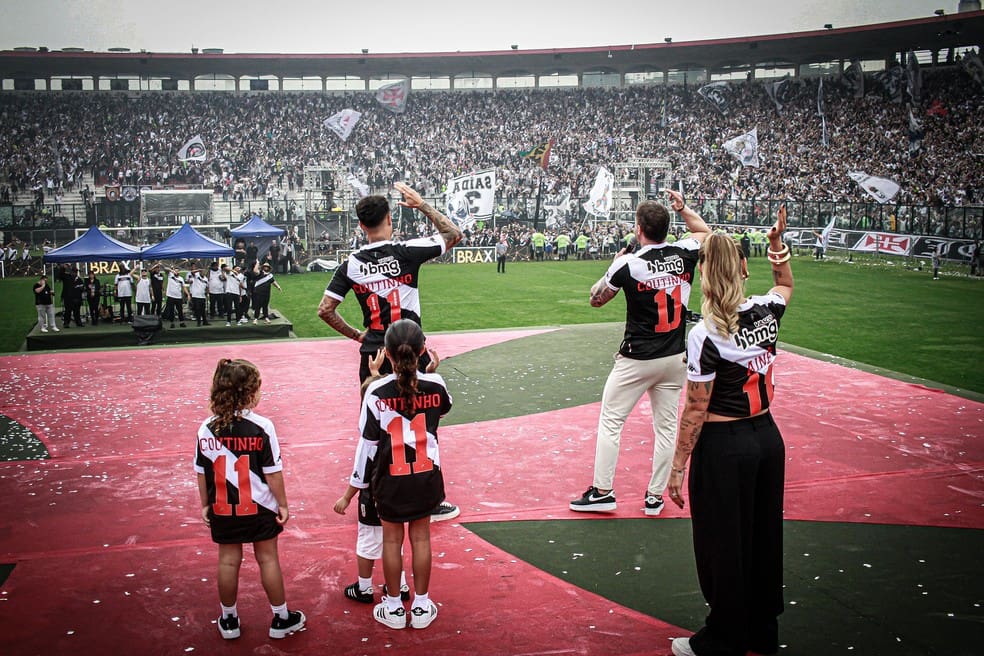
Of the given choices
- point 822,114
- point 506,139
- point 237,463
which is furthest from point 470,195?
point 822,114

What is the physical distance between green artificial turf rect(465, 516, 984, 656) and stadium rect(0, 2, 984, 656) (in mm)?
25

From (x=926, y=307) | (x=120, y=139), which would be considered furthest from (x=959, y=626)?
(x=120, y=139)

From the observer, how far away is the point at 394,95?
5269 cm

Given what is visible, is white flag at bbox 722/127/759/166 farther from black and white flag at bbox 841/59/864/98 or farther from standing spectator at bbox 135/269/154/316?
standing spectator at bbox 135/269/154/316

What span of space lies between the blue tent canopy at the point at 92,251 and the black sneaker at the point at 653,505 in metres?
16.9

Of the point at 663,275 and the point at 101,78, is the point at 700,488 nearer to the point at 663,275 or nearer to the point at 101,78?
the point at 663,275

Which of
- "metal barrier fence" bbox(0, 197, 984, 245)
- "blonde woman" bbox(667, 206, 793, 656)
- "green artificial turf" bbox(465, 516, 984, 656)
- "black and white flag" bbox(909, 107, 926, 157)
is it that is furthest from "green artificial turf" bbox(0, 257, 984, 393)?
"black and white flag" bbox(909, 107, 926, 157)

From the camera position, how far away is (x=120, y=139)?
47375 mm

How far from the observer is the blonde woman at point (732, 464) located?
416cm

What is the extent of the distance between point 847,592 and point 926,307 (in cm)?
1720

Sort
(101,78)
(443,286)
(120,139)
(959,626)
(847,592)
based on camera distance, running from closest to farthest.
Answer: (959,626) → (847,592) → (443,286) → (120,139) → (101,78)

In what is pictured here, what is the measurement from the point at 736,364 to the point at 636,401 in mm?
2166

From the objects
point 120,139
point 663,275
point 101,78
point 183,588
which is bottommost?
point 183,588

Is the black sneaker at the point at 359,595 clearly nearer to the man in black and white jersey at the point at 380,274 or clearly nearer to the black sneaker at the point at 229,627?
the black sneaker at the point at 229,627
